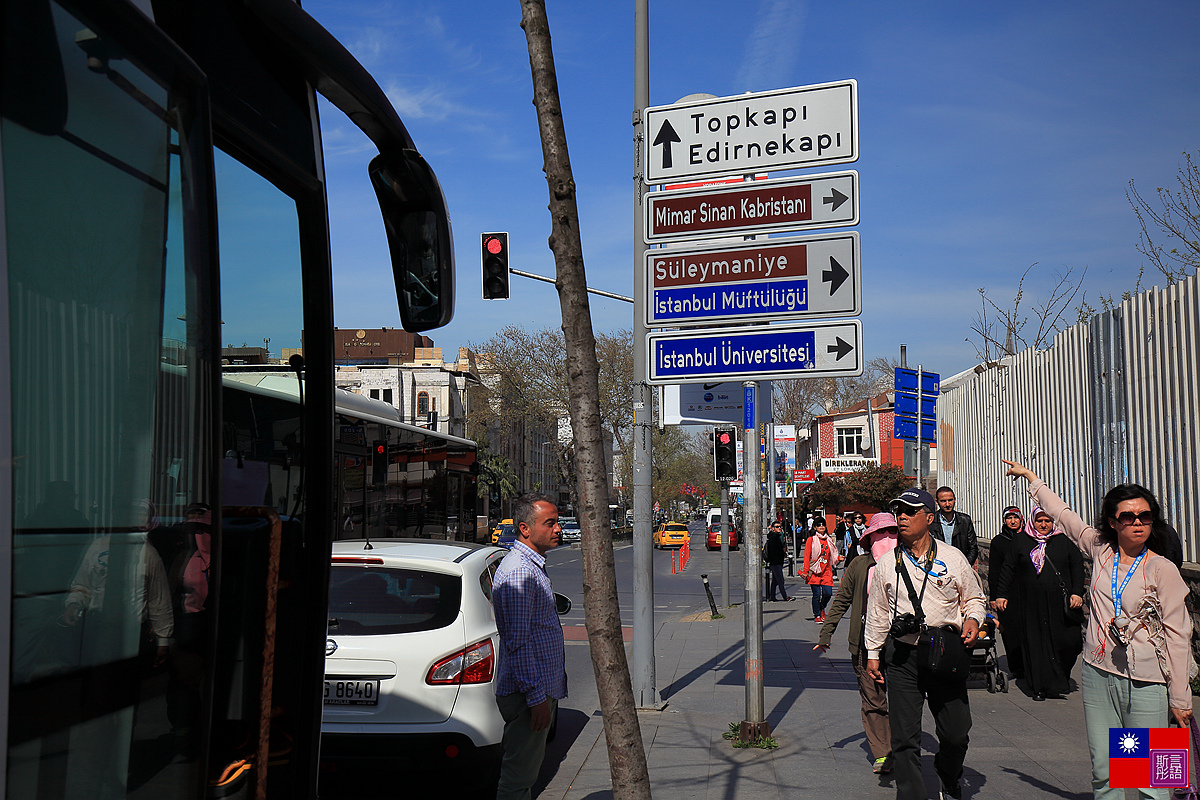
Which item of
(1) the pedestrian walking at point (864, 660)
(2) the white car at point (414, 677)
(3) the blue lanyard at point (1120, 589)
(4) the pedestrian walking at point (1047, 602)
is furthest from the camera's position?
(4) the pedestrian walking at point (1047, 602)

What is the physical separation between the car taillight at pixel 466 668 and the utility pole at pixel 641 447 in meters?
3.19

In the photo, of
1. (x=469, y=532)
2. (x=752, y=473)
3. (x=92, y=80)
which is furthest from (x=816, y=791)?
(x=469, y=532)

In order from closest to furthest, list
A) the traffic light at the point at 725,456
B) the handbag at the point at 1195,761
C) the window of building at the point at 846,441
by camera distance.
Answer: the handbag at the point at 1195,761 < the traffic light at the point at 725,456 < the window of building at the point at 846,441

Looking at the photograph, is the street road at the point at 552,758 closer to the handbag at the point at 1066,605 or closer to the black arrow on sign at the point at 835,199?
the black arrow on sign at the point at 835,199

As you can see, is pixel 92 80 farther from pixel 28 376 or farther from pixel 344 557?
pixel 344 557

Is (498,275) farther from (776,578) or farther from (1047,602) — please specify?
(776,578)

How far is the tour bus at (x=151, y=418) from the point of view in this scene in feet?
6.13

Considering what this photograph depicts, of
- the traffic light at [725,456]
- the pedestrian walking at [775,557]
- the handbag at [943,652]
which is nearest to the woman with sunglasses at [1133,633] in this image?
the handbag at [943,652]

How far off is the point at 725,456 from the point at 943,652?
41.1 feet

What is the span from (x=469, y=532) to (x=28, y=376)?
24.3 metres

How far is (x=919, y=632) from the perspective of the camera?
5.64 metres

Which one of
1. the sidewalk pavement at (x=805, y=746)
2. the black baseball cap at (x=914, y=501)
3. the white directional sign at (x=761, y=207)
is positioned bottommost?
the sidewalk pavement at (x=805, y=746)

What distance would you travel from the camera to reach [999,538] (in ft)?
33.5

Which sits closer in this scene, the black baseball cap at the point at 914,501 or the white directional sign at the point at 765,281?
the black baseball cap at the point at 914,501
